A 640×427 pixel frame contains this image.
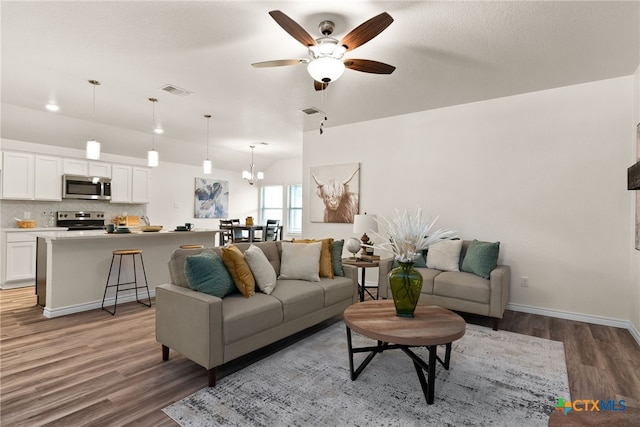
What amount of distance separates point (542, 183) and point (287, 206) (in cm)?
663

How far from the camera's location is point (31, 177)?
5348mm

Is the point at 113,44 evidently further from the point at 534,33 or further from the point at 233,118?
the point at 534,33

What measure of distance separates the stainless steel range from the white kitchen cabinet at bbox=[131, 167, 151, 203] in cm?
71

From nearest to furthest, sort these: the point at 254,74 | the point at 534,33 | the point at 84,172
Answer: the point at 534,33
the point at 254,74
the point at 84,172

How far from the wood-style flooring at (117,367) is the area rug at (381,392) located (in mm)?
156

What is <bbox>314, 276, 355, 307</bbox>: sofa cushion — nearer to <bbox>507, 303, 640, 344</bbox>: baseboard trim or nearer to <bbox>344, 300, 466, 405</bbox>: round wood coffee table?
<bbox>344, 300, 466, 405</bbox>: round wood coffee table

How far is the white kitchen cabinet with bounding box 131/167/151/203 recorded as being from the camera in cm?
675

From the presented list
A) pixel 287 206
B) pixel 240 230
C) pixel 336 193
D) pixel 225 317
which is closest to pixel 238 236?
pixel 240 230

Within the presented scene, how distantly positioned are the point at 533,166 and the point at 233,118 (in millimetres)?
4347

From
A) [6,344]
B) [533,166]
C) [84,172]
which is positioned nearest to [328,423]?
[6,344]

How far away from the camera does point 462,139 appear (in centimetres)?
444

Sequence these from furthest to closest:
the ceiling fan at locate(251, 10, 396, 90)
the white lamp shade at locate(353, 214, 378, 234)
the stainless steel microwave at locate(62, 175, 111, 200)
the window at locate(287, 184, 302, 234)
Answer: the window at locate(287, 184, 302, 234), the stainless steel microwave at locate(62, 175, 111, 200), the white lamp shade at locate(353, 214, 378, 234), the ceiling fan at locate(251, 10, 396, 90)

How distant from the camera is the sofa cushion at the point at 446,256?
3.95 m

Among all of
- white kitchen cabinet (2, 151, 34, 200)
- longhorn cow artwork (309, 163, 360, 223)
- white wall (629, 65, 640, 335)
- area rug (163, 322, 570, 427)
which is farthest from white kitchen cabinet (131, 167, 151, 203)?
white wall (629, 65, 640, 335)
